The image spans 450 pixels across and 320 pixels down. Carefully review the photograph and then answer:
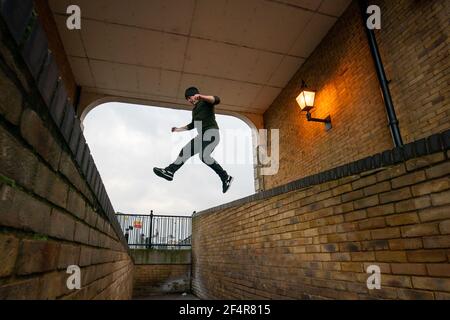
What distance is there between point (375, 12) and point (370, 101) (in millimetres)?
1383

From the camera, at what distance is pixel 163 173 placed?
3.95 meters

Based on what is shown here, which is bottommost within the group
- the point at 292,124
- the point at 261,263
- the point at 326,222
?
the point at 261,263

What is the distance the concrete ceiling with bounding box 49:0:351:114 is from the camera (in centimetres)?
500

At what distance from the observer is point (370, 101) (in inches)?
174

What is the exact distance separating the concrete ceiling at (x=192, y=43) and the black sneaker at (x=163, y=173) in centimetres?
295

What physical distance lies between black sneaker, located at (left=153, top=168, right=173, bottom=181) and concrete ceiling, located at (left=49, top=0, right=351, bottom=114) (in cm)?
295

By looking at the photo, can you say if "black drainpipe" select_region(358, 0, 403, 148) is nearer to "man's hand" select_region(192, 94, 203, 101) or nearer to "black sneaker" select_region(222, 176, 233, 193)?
"black sneaker" select_region(222, 176, 233, 193)

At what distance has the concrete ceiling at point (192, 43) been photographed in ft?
16.4

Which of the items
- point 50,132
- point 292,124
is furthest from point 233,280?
point 50,132

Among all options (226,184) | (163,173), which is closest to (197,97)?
(163,173)

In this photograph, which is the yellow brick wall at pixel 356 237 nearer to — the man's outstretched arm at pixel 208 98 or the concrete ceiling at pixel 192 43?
the man's outstretched arm at pixel 208 98
